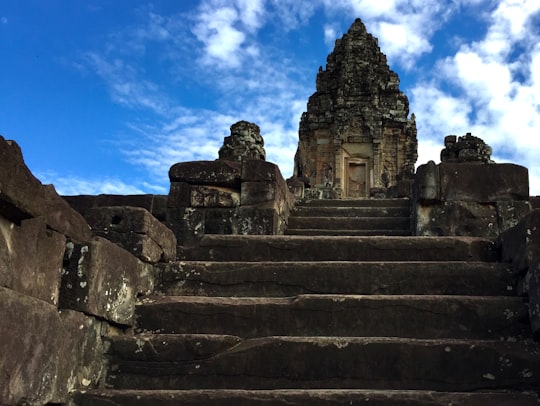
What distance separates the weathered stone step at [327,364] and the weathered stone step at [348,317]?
10.6 inches

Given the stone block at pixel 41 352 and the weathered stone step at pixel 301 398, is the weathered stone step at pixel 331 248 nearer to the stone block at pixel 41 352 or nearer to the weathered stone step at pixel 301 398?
the stone block at pixel 41 352

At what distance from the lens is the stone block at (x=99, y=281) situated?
133 inches

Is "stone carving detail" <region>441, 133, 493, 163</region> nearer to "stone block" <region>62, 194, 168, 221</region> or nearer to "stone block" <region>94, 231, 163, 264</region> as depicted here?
"stone block" <region>62, 194, 168, 221</region>

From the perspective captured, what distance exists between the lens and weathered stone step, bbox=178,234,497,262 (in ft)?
16.8

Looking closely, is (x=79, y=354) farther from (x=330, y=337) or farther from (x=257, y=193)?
(x=257, y=193)

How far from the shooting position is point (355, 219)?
7.46m

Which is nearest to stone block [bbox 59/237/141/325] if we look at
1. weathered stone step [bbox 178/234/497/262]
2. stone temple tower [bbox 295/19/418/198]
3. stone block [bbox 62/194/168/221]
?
weathered stone step [bbox 178/234/497/262]

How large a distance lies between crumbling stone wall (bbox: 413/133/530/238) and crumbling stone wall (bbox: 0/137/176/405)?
3.87 metres

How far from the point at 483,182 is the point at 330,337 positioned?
374 centimetres

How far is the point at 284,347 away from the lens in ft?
11.8

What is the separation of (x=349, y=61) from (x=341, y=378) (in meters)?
25.9

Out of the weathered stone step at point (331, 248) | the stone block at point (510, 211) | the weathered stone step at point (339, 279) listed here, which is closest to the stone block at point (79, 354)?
the weathered stone step at point (339, 279)

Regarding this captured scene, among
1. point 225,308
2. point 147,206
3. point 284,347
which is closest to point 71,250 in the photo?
point 225,308

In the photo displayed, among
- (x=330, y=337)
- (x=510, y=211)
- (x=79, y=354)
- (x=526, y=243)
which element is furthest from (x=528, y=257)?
(x=79, y=354)
